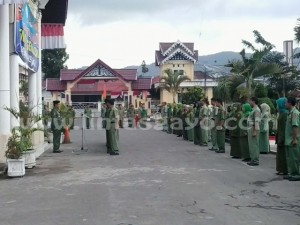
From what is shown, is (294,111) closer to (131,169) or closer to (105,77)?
(131,169)

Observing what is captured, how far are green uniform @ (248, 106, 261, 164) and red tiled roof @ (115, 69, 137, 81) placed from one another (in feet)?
118

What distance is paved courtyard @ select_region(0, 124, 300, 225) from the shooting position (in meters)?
6.80

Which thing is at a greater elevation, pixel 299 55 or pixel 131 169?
pixel 299 55

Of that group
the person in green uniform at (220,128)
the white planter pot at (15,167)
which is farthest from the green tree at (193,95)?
the white planter pot at (15,167)

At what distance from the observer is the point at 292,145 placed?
396 inches

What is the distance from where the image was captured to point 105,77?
47.0 m

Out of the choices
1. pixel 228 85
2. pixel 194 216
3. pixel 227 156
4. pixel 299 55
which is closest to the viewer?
pixel 194 216

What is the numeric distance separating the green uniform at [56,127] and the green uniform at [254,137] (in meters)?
6.98

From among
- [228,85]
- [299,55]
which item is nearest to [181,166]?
[228,85]

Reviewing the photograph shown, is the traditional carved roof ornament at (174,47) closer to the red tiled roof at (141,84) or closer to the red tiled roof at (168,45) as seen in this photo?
the red tiled roof at (168,45)

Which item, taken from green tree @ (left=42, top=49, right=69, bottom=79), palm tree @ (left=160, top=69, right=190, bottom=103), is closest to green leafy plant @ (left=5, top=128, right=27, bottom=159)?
palm tree @ (left=160, top=69, right=190, bottom=103)

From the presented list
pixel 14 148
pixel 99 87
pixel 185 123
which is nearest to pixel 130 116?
pixel 185 123

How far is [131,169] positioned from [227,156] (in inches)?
156

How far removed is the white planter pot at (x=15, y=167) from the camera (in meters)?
10.8
